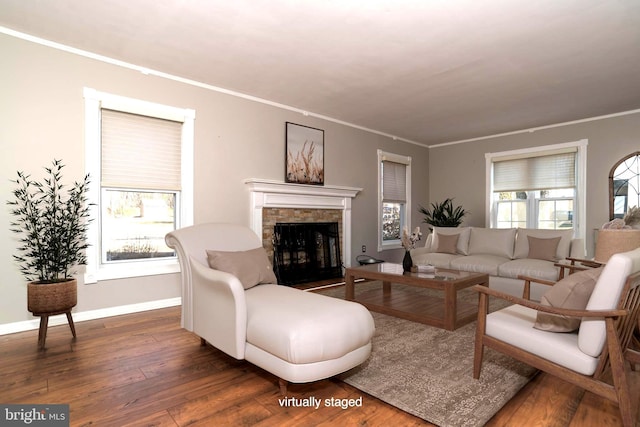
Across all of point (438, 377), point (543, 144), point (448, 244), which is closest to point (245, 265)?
point (438, 377)

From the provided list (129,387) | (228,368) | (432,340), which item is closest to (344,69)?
(432,340)

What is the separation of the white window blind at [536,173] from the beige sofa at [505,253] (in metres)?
1.67

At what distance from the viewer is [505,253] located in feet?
16.4

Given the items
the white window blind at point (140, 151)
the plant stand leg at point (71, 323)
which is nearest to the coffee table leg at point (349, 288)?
the white window blind at point (140, 151)

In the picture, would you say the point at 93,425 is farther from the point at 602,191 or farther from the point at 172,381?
the point at 602,191

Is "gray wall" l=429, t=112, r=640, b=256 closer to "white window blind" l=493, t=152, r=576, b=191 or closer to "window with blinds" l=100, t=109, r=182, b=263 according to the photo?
"white window blind" l=493, t=152, r=576, b=191

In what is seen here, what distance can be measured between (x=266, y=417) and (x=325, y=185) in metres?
4.15

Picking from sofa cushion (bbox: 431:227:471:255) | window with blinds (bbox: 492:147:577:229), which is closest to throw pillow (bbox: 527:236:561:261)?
sofa cushion (bbox: 431:227:471:255)

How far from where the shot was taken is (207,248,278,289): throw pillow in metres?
2.56

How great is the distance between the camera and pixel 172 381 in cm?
216

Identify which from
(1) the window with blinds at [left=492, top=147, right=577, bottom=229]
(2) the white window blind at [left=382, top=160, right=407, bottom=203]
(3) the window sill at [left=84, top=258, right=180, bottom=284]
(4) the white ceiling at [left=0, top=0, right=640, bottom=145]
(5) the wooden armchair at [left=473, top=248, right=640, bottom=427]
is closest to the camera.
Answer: (5) the wooden armchair at [left=473, top=248, right=640, bottom=427]

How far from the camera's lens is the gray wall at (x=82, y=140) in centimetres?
308

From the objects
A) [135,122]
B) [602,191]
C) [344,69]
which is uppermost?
[344,69]

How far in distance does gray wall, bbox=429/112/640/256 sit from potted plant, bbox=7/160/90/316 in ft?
21.4
